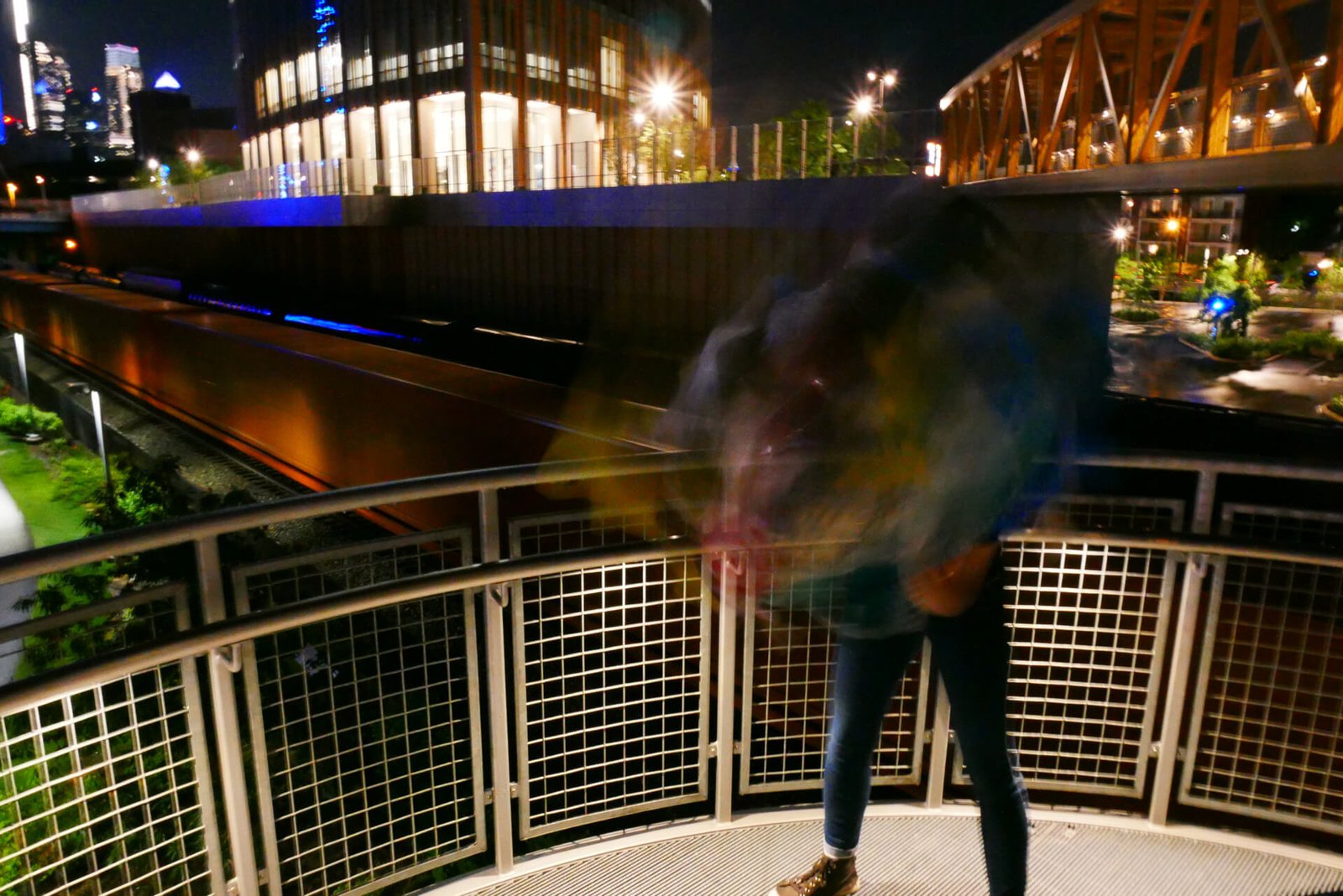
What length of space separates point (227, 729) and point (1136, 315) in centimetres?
4016

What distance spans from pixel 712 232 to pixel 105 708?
Result: 16.2 metres

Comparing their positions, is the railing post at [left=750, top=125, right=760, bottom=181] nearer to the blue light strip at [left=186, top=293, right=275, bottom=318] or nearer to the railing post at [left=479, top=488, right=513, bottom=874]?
the railing post at [left=479, top=488, right=513, bottom=874]

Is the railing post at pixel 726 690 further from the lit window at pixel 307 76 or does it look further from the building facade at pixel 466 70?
the lit window at pixel 307 76

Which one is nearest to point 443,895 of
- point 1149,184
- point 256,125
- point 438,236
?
point 1149,184

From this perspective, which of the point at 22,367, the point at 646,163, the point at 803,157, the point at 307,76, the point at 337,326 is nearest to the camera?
the point at 803,157

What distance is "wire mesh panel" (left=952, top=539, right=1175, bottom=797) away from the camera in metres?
3.18

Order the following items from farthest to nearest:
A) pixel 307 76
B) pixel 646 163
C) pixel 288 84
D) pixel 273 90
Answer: pixel 273 90 < pixel 288 84 < pixel 307 76 < pixel 646 163

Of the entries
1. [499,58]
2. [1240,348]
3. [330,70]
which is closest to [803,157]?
[1240,348]

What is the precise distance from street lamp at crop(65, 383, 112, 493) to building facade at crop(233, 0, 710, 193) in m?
17.1

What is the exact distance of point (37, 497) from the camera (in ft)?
80.1

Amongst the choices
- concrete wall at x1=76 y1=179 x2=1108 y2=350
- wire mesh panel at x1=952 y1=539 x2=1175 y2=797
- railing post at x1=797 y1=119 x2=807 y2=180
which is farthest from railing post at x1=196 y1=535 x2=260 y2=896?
railing post at x1=797 y1=119 x2=807 y2=180

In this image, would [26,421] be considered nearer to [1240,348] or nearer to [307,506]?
[307,506]

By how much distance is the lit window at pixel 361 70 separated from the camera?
45062 mm

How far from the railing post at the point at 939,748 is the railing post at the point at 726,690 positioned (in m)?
0.71
